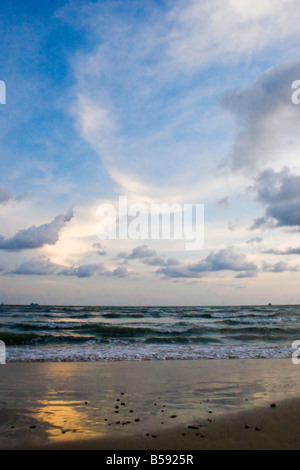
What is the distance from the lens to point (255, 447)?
16.7 feet

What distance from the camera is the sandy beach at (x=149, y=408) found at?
5.34 meters

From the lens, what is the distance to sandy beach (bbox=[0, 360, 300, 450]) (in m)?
5.34

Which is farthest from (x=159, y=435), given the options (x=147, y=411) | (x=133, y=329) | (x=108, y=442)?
(x=133, y=329)

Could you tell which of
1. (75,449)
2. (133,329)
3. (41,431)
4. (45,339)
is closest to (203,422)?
(75,449)

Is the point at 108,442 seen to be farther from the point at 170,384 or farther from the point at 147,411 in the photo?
the point at 170,384

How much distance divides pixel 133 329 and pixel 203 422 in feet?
72.6

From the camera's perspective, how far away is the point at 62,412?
6.75 m

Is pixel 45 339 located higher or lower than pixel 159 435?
lower

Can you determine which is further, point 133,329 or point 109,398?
point 133,329

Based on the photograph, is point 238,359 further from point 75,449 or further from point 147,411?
point 75,449

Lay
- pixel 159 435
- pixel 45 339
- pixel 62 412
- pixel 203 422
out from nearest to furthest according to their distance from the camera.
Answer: pixel 159 435, pixel 203 422, pixel 62 412, pixel 45 339

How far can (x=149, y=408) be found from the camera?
702 cm
